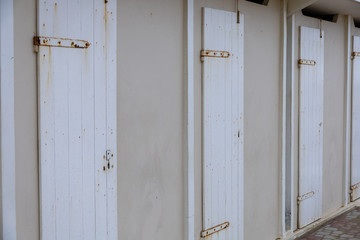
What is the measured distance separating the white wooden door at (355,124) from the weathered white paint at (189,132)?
4.84 m

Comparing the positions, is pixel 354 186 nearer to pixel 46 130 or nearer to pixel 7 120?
pixel 46 130

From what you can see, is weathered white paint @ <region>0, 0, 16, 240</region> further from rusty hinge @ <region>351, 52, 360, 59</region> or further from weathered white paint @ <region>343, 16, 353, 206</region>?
rusty hinge @ <region>351, 52, 360, 59</region>

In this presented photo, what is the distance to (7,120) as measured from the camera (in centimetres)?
340

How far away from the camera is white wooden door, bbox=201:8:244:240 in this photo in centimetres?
516

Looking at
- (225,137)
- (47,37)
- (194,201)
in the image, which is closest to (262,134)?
(225,137)

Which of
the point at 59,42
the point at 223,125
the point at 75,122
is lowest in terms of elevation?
the point at 223,125

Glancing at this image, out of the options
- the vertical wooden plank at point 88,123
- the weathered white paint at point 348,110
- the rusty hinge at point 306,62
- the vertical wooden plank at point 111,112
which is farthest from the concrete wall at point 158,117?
the weathered white paint at point 348,110

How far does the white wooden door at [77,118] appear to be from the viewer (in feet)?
11.8

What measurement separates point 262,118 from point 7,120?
374 cm

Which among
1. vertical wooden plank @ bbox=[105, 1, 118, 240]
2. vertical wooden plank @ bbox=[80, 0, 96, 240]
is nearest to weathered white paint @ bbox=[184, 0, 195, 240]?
vertical wooden plank @ bbox=[105, 1, 118, 240]

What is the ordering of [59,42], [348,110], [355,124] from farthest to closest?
[355,124] → [348,110] → [59,42]

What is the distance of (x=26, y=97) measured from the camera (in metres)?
3.52

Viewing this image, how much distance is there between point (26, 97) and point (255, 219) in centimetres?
378

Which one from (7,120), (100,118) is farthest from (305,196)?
(7,120)
